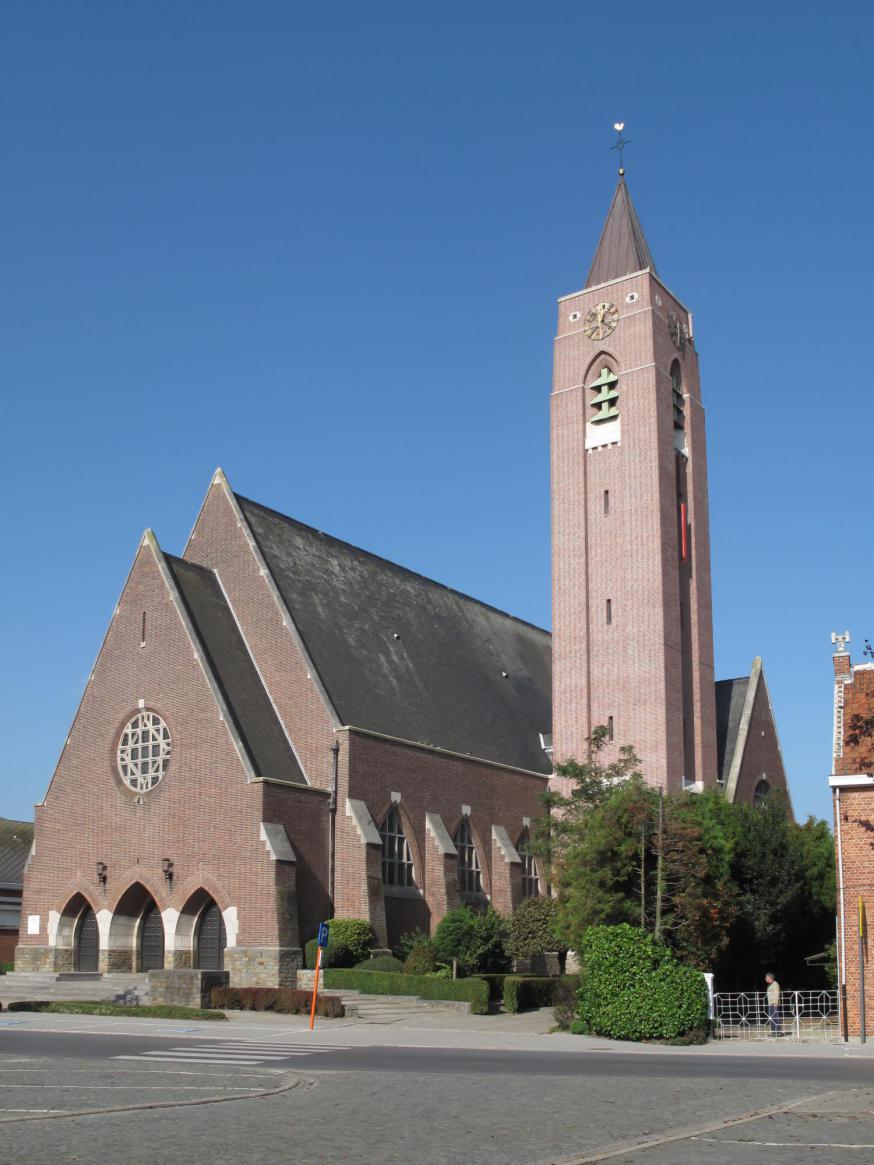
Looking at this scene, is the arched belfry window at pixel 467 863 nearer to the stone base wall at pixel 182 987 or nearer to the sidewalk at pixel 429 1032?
the sidewalk at pixel 429 1032

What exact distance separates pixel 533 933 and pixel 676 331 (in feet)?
82.4

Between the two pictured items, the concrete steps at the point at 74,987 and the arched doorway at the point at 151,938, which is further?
the arched doorway at the point at 151,938

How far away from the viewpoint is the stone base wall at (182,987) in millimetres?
32781

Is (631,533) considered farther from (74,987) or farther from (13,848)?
(13,848)

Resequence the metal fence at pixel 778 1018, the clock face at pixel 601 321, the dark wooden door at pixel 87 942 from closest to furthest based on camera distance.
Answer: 1. the metal fence at pixel 778 1018
2. the dark wooden door at pixel 87 942
3. the clock face at pixel 601 321

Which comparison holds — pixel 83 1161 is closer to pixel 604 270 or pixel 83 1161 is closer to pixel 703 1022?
pixel 703 1022

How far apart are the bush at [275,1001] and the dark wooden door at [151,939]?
7937 millimetres

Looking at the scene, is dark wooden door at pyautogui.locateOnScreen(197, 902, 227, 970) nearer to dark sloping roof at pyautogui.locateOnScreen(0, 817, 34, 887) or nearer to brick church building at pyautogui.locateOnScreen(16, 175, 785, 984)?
brick church building at pyautogui.locateOnScreen(16, 175, 785, 984)

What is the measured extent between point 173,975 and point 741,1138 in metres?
24.1

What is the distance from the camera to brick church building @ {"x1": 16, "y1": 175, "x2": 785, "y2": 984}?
39.4 m

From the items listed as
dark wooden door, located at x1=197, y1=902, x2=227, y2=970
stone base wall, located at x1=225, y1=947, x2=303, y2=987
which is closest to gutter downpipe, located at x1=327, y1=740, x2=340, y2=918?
stone base wall, located at x1=225, y1=947, x2=303, y2=987

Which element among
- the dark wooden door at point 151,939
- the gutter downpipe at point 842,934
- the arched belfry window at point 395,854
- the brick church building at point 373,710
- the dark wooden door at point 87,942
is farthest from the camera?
the arched belfry window at point 395,854

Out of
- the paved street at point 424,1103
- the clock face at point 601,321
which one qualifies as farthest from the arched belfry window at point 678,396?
the paved street at point 424,1103

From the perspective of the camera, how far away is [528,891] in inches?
1905
